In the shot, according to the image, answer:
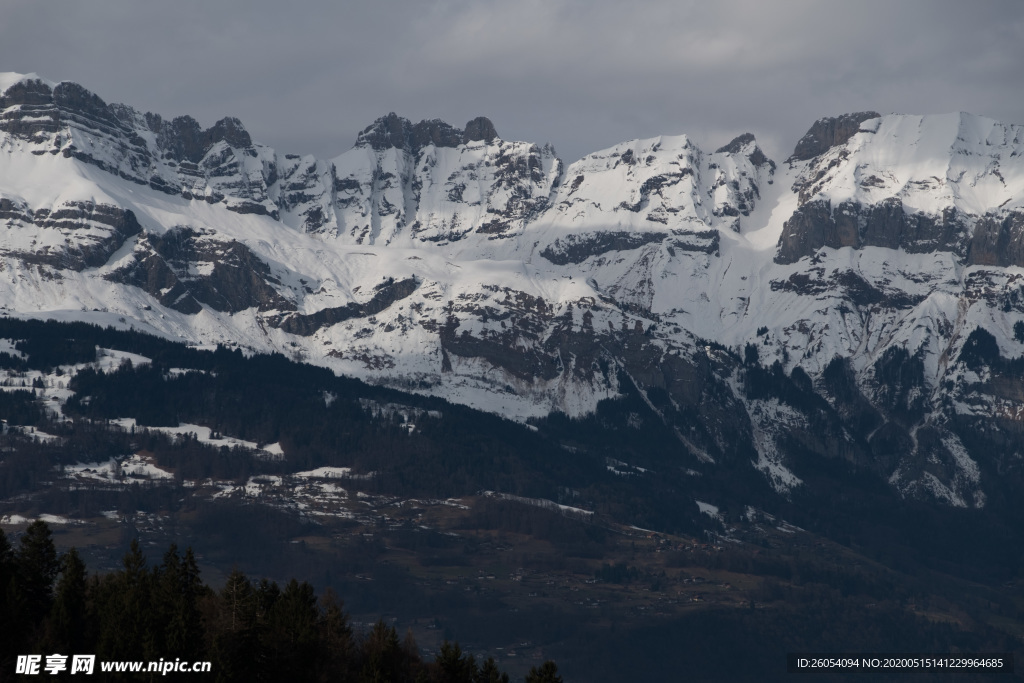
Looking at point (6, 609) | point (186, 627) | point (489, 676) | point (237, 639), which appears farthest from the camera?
point (489, 676)

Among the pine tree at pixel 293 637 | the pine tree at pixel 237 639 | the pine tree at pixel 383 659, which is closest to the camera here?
the pine tree at pixel 237 639

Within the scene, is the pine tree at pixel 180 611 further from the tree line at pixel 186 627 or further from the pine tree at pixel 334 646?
the pine tree at pixel 334 646

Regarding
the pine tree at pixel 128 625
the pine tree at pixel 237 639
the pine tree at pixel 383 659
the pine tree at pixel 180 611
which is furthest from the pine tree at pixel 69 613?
the pine tree at pixel 383 659

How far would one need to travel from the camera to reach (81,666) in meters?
149

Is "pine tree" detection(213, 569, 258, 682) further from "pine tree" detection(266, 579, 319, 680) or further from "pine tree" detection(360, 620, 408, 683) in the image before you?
"pine tree" detection(360, 620, 408, 683)

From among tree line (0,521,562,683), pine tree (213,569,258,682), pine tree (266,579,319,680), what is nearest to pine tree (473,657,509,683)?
tree line (0,521,562,683)

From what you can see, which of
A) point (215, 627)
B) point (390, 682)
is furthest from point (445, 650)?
point (215, 627)

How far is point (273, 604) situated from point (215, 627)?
1761cm

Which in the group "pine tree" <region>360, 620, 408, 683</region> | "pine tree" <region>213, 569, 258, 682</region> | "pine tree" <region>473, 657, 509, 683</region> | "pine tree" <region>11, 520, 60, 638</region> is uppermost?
"pine tree" <region>11, 520, 60, 638</region>

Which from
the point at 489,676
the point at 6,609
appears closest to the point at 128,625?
the point at 6,609

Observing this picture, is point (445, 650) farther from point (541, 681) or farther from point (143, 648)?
point (143, 648)

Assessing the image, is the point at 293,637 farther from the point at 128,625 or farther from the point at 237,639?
the point at 128,625

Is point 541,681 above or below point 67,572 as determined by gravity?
below

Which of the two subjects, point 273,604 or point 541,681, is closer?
point 541,681
